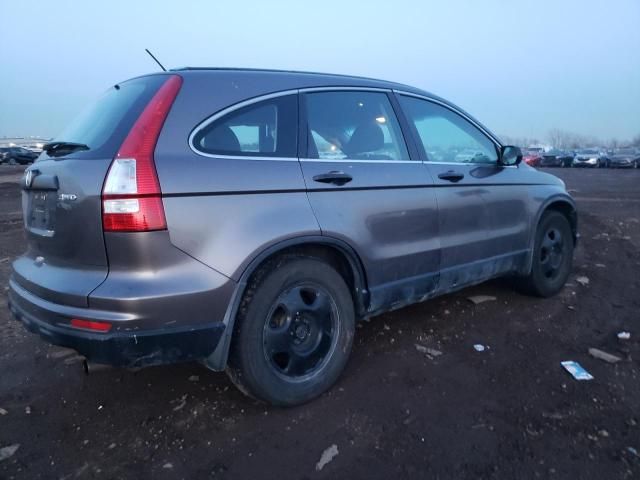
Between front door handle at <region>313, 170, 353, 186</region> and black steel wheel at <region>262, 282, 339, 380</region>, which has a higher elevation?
front door handle at <region>313, 170, 353, 186</region>

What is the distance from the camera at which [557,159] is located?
1607 inches

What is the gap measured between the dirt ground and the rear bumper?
514 millimetres

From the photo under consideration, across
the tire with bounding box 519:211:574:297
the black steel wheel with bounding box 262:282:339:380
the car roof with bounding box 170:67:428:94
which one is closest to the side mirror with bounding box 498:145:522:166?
the tire with bounding box 519:211:574:297

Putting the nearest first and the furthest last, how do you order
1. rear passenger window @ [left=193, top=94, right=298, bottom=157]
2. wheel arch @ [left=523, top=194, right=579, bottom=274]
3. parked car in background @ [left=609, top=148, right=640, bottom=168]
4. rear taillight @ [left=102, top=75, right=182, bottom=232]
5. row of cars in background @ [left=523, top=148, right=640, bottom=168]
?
rear taillight @ [left=102, top=75, right=182, bottom=232] < rear passenger window @ [left=193, top=94, right=298, bottom=157] < wheel arch @ [left=523, top=194, right=579, bottom=274] < parked car in background @ [left=609, top=148, right=640, bottom=168] < row of cars in background @ [left=523, top=148, right=640, bottom=168]

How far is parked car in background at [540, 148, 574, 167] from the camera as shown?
132 ft

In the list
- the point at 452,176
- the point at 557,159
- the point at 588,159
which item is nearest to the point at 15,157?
the point at 452,176

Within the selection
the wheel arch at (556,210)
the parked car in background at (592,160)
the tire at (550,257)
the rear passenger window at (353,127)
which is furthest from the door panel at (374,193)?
the parked car in background at (592,160)

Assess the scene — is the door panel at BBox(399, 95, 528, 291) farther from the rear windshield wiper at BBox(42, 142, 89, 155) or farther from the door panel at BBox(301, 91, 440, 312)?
the rear windshield wiper at BBox(42, 142, 89, 155)

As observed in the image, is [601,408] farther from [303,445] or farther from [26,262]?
[26,262]

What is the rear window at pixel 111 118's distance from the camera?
2121mm

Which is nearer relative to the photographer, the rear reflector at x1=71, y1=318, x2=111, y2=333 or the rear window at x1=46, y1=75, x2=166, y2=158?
the rear reflector at x1=71, y1=318, x2=111, y2=333

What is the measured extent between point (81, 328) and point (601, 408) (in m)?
2.72

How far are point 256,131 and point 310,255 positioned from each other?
2.44 ft

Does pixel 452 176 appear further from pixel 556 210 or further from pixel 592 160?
pixel 592 160
